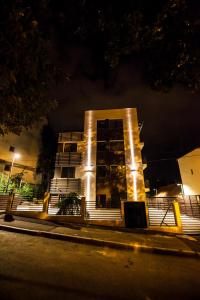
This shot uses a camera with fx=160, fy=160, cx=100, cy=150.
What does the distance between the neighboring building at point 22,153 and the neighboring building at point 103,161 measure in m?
3.85

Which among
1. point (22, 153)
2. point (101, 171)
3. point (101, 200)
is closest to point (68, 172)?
point (101, 171)

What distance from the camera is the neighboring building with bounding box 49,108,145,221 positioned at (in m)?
18.3

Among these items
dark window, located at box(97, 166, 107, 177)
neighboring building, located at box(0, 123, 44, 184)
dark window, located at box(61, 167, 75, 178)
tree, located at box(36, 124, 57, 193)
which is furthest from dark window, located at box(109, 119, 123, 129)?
tree, located at box(36, 124, 57, 193)

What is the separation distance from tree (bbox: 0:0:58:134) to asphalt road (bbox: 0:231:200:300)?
4.35 m

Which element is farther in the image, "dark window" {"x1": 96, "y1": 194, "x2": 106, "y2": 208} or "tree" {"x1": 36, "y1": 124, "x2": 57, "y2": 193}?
"tree" {"x1": 36, "y1": 124, "x2": 57, "y2": 193}

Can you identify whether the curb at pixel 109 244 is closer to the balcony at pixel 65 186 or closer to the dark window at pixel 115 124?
the balcony at pixel 65 186

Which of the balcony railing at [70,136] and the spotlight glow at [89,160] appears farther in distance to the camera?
the balcony railing at [70,136]

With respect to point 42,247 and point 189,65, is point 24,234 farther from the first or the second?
point 189,65

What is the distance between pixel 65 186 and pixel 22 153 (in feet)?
24.6

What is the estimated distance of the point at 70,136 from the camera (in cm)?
2262

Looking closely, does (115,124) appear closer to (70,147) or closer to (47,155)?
(70,147)

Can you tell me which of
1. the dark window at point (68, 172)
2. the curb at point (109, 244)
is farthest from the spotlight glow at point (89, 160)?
the curb at point (109, 244)

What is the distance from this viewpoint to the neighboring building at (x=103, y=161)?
18344 mm

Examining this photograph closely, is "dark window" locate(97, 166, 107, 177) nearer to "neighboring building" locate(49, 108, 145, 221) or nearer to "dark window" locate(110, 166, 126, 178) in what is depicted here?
"neighboring building" locate(49, 108, 145, 221)
